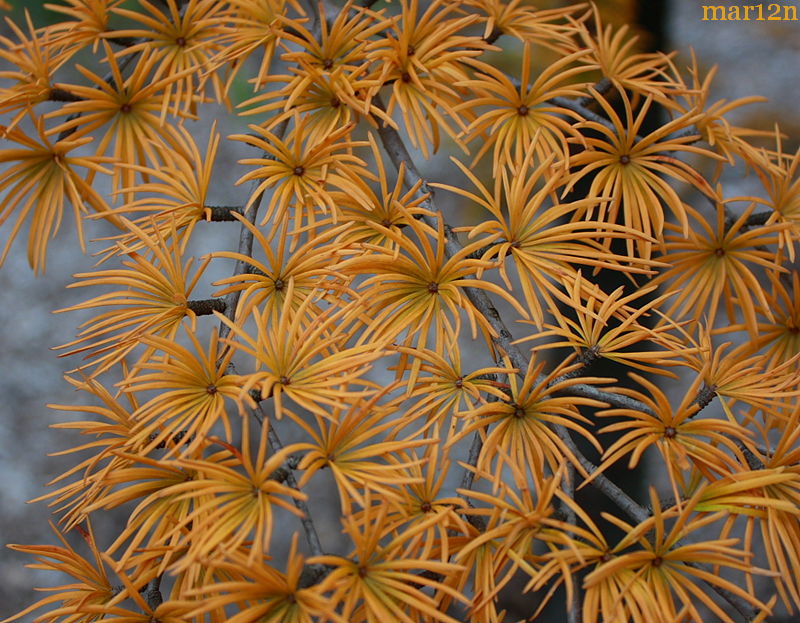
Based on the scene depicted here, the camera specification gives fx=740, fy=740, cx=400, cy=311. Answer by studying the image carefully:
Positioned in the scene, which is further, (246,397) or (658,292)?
(658,292)

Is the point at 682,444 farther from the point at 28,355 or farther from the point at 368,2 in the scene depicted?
the point at 28,355

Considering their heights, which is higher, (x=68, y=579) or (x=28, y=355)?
(x=28, y=355)

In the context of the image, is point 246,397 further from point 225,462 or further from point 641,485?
point 641,485

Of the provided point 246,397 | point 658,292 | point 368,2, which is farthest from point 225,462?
point 658,292

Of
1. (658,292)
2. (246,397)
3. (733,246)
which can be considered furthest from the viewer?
(658,292)

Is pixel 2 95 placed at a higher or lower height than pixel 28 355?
higher

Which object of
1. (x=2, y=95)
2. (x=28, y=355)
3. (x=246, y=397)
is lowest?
(x=28, y=355)

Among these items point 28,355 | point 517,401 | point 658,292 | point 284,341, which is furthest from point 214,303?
point 28,355

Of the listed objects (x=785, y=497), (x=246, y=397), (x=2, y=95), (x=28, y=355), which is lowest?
(x=28, y=355)

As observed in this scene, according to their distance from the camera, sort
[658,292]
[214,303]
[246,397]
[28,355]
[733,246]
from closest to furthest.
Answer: [246,397] → [214,303] → [733,246] → [658,292] → [28,355]
